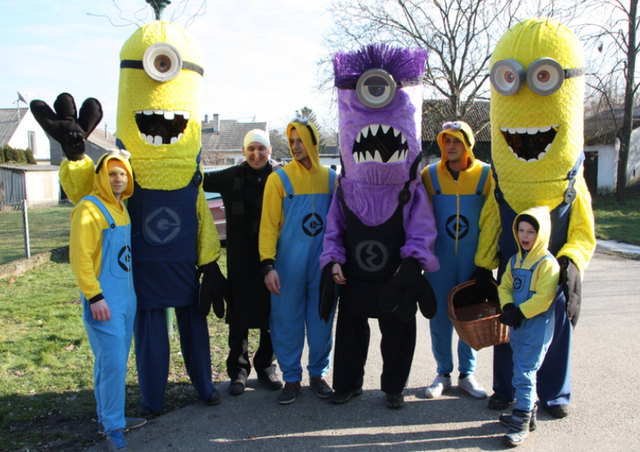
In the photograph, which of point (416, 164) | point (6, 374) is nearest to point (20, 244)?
point (6, 374)

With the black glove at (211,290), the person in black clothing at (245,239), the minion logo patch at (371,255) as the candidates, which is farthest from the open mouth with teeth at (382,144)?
the black glove at (211,290)

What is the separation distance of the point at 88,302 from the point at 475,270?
8.13 feet

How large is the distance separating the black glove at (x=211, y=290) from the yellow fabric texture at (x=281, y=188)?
1.10 feet

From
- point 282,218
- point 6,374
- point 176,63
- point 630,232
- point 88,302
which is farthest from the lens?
point 630,232

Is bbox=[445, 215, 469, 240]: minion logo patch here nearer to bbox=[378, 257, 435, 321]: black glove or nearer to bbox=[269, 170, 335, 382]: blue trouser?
bbox=[378, 257, 435, 321]: black glove

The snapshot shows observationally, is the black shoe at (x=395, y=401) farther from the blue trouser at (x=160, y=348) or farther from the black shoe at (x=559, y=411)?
the blue trouser at (x=160, y=348)

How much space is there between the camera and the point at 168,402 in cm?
374

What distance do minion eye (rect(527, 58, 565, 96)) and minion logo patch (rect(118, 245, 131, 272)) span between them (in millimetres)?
2658

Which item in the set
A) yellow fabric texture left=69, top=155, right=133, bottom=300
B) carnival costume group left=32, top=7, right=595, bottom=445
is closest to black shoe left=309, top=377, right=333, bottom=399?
carnival costume group left=32, top=7, right=595, bottom=445

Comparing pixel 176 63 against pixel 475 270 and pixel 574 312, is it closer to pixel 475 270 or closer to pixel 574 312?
pixel 475 270

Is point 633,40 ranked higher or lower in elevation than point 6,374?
higher

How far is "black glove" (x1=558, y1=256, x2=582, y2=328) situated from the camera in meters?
3.04

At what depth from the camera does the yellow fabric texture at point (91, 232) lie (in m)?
2.94

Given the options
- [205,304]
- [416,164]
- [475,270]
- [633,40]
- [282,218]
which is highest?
[633,40]
